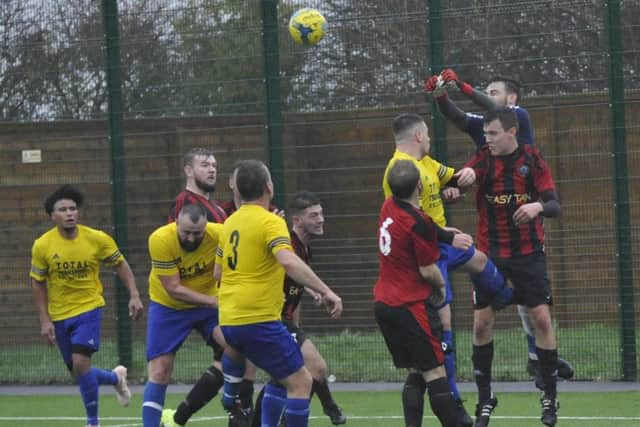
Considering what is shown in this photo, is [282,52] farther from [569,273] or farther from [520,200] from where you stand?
[520,200]

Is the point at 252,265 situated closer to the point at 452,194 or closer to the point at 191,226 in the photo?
the point at 191,226

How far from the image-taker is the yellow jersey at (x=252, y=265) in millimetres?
8023

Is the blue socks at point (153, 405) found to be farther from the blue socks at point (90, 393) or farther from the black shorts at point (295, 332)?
the blue socks at point (90, 393)

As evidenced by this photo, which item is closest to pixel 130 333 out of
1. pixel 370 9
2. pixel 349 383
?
pixel 349 383

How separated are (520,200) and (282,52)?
4819mm

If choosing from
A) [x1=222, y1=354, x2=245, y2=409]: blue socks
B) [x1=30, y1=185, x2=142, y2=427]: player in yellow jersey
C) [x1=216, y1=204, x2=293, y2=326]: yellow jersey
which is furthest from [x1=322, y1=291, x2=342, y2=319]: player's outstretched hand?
[x1=30, y1=185, x2=142, y2=427]: player in yellow jersey

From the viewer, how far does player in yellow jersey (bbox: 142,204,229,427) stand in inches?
371

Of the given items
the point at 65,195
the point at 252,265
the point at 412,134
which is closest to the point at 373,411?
the point at 412,134

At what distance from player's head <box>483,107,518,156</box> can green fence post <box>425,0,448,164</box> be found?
3.58 metres

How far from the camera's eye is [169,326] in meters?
9.68

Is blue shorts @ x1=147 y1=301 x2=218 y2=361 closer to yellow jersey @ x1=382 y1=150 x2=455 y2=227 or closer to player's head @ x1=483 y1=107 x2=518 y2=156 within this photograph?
yellow jersey @ x1=382 y1=150 x2=455 y2=227

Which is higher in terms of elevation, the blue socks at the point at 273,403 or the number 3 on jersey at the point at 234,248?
the number 3 on jersey at the point at 234,248

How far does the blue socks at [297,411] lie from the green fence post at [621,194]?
220 inches

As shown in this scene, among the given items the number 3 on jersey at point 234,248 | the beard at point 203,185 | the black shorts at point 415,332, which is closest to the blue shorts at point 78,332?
the beard at point 203,185
